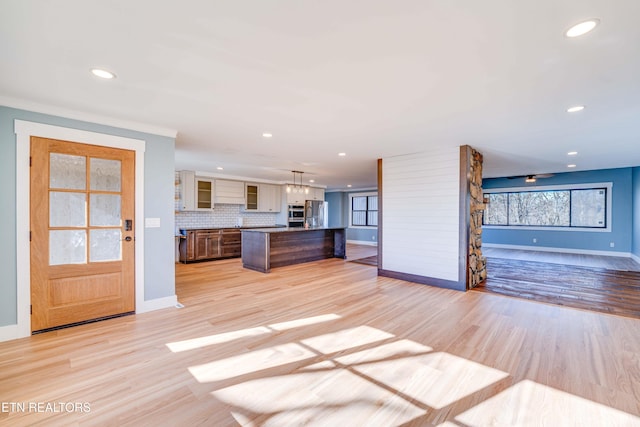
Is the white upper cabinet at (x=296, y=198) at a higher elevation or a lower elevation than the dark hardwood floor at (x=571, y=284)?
higher

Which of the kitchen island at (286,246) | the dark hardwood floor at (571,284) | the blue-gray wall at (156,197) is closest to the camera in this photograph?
the blue-gray wall at (156,197)

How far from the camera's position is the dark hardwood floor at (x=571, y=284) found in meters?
4.00

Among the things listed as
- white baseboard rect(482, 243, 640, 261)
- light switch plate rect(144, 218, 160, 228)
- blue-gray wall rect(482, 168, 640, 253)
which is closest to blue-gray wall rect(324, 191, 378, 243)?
white baseboard rect(482, 243, 640, 261)

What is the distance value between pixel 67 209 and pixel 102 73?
5.84 feet

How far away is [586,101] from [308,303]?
3.92 m

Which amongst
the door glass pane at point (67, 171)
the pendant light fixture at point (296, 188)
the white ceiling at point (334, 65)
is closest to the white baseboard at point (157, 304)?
the door glass pane at point (67, 171)

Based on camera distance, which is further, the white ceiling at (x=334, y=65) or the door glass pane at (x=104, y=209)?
the door glass pane at (x=104, y=209)

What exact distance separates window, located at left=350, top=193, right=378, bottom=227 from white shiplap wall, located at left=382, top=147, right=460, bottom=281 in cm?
601

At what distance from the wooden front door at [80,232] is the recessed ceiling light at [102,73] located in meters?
1.35

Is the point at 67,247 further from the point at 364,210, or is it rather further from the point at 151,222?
the point at 364,210

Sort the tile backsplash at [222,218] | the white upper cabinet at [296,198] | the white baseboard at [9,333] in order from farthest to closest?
the white upper cabinet at [296,198], the tile backsplash at [222,218], the white baseboard at [9,333]

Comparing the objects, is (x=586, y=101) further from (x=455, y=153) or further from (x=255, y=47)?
(x=255, y=47)

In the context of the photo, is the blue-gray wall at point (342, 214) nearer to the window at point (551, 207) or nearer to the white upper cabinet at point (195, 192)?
the window at point (551, 207)

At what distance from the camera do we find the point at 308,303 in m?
4.02
